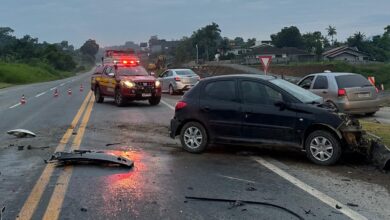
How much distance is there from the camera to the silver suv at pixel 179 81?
27.9m

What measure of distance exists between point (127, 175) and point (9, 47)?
380 ft

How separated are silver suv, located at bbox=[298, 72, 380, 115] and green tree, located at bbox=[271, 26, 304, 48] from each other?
11097cm

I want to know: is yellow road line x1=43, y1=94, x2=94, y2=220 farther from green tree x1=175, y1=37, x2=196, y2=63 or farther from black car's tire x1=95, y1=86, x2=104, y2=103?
green tree x1=175, y1=37, x2=196, y2=63

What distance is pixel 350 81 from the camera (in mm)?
15250

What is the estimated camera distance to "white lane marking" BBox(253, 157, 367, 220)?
5802mm

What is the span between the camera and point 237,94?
9547mm

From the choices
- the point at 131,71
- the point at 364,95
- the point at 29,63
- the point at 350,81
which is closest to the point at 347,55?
the point at 29,63

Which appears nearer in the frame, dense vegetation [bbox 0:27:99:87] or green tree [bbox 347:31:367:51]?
dense vegetation [bbox 0:27:99:87]

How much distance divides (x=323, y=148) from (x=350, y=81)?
7.27m

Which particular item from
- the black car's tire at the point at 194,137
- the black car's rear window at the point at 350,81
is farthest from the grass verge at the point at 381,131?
the black car's tire at the point at 194,137

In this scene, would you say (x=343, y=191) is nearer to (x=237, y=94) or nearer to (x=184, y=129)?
(x=237, y=94)

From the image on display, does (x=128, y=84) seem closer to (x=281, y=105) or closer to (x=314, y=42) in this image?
(x=281, y=105)

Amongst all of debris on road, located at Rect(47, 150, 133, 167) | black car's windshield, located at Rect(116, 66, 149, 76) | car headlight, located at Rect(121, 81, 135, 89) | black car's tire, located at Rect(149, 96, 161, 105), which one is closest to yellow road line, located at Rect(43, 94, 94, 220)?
debris on road, located at Rect(47, 150, 133, 167)

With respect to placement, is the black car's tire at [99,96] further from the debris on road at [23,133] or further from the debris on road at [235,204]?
the debris on road at [235,204]
